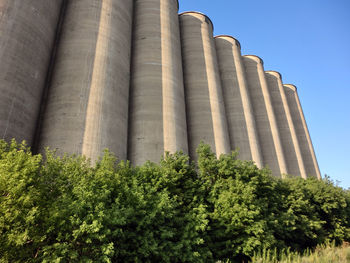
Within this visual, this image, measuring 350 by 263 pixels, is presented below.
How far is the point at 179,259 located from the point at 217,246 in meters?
2.77

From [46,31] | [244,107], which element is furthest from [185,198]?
[244,107]

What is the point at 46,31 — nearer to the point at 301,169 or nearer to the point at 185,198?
the point at 185,198

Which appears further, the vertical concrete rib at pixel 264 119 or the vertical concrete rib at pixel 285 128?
the vertical concrete rib at pixel 285 128

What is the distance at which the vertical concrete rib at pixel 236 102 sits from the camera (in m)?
31.2

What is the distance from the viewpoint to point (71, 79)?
62.0 ft

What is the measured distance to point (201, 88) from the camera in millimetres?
29203

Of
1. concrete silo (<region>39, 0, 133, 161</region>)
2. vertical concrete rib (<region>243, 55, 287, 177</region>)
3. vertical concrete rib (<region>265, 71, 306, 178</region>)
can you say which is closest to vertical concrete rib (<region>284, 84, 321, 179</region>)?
vertical concrete rib (<region>265, 71, 306, 178</region>)

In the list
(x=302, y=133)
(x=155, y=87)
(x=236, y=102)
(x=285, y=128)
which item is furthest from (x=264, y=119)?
(x=155, y=87)

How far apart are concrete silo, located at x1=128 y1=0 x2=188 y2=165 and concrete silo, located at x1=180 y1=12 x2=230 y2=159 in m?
3.43

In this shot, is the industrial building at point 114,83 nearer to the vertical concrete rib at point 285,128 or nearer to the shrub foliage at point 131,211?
the shrub foliage at point 131,211

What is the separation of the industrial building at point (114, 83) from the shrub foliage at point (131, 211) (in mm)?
4814

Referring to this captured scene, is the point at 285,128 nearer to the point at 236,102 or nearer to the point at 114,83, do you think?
the point at 236,102

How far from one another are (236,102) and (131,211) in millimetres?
27284

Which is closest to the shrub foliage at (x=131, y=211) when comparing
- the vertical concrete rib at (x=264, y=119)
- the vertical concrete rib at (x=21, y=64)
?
the vertical concrete rib at (x=21, y=64)
